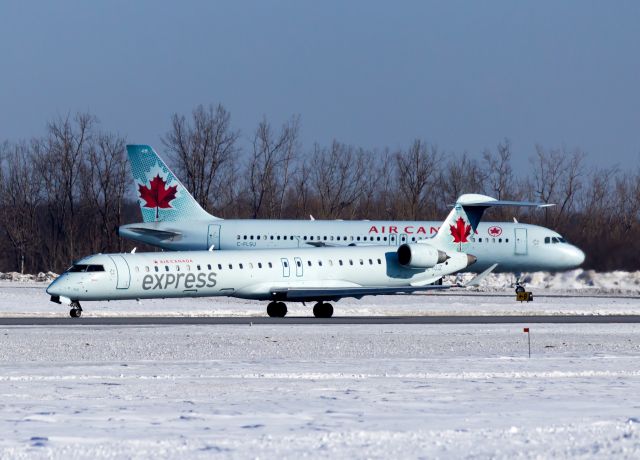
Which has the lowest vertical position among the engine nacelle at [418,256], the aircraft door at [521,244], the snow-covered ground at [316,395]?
the snow-covered ground at [316,395]

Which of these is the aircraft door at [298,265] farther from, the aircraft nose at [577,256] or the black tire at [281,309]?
the aircraft nose at [577,256]

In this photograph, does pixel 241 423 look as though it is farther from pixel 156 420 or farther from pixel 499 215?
pixel 499 215

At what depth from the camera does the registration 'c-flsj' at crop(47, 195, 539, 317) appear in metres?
36.8

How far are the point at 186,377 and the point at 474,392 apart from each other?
4.54 metres

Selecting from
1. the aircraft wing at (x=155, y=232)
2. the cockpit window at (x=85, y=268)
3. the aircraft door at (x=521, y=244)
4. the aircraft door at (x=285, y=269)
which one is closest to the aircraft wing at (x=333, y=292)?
the aircraft door at (x=285, y=269)

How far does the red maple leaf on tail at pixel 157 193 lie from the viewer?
53.8 meters

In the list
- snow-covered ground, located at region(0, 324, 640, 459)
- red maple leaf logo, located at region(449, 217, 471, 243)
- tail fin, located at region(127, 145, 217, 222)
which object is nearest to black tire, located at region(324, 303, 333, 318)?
red maple leaf logo, located at region(449, 217, 471, 243)

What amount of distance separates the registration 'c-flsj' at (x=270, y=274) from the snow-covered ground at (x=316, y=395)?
833 centimetres

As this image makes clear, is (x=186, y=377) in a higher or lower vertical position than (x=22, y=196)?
lower

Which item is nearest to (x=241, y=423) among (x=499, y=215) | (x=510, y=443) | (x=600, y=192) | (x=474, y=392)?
(x=510, y=443)

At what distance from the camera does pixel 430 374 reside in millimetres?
19672

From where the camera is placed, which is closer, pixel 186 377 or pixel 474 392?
pixel 474 392

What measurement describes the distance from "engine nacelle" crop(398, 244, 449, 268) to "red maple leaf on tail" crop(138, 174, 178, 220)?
15.9 m

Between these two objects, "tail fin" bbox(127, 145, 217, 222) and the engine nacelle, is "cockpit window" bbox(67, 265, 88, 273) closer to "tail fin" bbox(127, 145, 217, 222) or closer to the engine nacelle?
the engine nacelle
